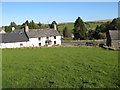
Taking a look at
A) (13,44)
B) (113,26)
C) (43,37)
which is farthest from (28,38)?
(113,26)

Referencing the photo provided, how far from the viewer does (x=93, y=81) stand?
14.3 m

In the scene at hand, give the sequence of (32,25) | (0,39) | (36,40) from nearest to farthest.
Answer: (0,39) < (36,40) < (32,25)

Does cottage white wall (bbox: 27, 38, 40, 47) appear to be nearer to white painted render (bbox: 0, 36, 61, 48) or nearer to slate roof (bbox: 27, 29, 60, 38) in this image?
white painted render (bbox: 0, 36, 61, 48)

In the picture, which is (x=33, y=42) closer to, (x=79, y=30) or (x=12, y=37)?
(x=12, y=37)

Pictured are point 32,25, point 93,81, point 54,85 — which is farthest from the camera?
point 32,25

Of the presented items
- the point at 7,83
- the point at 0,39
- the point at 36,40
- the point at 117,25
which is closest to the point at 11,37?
the point at 0,39

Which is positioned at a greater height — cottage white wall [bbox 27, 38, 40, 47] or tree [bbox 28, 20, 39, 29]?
tree [bbox 28, 20, 39, 29]

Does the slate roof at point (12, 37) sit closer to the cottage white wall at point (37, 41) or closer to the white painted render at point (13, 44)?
the white painted render at point (13, 44)

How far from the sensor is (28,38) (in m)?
70.3

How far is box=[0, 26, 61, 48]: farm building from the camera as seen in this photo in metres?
66.4

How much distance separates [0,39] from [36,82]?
52401mm

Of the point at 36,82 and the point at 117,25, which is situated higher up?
the point at 117,25

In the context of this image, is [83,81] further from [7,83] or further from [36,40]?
[36,40]

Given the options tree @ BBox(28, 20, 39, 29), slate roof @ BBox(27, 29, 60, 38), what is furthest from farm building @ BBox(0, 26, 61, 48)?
tree @ BBox(28, 20, 39, 29)
